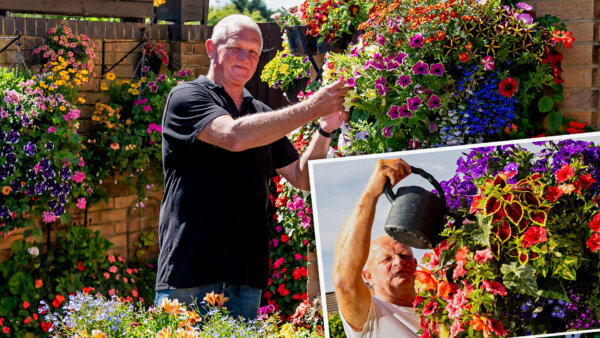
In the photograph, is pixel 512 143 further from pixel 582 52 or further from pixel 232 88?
pixel 232 88

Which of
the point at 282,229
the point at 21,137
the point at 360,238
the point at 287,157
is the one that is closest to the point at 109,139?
the point at 21,137

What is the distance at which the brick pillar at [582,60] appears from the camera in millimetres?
2408

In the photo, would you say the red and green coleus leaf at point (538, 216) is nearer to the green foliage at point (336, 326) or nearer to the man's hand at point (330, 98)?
the green foliage at point (336, 326)

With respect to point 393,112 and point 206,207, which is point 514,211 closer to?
point 393,112

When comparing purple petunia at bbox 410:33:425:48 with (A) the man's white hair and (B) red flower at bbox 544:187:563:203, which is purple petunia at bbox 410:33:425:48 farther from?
(B) red flower at bbox 544:187:563:203

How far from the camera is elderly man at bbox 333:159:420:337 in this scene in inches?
70.1

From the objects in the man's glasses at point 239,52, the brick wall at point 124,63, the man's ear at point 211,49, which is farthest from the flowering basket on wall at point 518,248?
the brick wall at point 124,63

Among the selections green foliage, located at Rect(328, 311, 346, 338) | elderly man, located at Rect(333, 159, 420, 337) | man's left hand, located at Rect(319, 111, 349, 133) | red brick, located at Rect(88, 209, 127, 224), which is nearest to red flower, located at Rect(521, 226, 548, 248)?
elderly man, located at Rect(333, 159, 420, 337)

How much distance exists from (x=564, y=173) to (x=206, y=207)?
1.29 metres

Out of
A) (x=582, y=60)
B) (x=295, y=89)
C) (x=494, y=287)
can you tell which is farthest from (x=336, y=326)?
(x=295, y=89)

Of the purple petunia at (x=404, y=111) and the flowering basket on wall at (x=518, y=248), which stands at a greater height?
the purple petunia at (x=404, y=111)

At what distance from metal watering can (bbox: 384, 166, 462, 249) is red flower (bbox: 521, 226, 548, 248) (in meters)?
0.17

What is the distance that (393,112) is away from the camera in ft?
7.97

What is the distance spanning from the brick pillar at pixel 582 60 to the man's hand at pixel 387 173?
3.06ft
